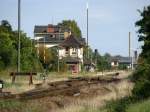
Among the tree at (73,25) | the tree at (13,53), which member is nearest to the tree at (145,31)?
the tree at (13,53)

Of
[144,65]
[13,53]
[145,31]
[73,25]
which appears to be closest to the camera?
[144,65]

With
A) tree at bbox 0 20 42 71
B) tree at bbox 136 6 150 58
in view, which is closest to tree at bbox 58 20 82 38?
tree at bbox 0 20 42 71

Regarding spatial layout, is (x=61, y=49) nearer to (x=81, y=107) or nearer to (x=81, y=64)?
(x=81, y=64)

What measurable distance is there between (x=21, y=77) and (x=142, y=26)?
18.1 meters

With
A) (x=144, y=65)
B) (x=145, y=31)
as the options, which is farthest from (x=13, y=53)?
(x=144, y=65)

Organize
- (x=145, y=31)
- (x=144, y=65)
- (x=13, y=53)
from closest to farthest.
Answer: (x=144, y=65), (x=145, y=31), (x=13, y=53)

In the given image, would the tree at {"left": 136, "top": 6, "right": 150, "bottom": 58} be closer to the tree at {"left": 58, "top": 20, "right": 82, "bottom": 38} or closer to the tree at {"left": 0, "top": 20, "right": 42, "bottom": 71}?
the tree at {"left": 0, "top": 20, "right": 42, "bottom": 71}

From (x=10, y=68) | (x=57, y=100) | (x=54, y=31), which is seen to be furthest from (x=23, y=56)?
(x=54, y=31)

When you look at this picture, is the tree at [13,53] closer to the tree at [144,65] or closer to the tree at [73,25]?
the tree at [144,65]

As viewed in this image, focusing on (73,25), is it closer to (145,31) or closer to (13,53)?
→ (13,53)

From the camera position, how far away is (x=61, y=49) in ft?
384

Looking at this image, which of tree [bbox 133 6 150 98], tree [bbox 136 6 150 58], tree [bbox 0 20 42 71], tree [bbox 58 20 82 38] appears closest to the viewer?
tree [bbox 133 6 150 98]

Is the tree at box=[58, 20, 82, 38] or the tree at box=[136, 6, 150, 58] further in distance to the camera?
the tree at box=[58, 20, 82, 38]

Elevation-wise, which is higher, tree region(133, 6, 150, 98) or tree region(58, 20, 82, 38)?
tree region(58, 20, 82, 38)
